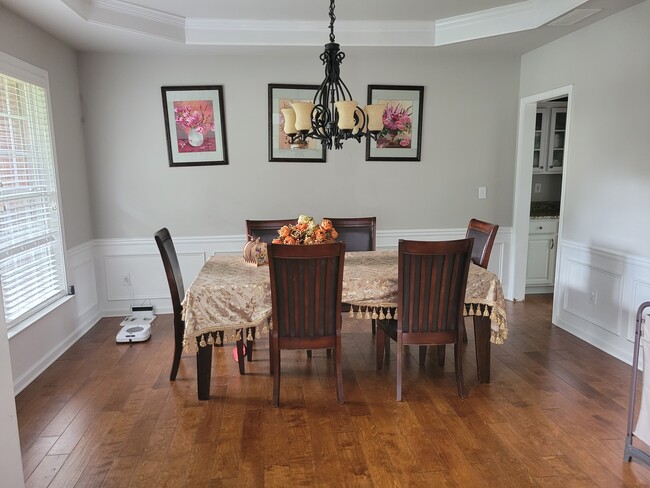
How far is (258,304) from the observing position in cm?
272

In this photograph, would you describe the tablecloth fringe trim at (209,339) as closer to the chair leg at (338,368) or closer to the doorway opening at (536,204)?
the chair leg at (338,368)

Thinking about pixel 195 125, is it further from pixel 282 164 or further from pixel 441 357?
pixel 441 357

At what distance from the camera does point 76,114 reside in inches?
161

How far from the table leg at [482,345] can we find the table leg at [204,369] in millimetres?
1655

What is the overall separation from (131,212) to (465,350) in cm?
324

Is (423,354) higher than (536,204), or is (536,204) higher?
(536,204)

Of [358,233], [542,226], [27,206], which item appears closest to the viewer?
[27,206]

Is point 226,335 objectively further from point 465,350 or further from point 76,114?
point 76,114

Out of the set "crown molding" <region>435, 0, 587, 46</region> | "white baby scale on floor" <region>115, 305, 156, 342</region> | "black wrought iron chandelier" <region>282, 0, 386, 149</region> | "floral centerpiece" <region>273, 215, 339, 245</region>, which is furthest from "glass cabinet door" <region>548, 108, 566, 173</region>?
"white baby scale on floor" <region>115, 305, 156, 342</region>

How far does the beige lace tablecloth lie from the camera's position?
269 cm

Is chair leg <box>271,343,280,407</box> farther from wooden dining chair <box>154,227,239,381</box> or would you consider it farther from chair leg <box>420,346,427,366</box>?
chair leg <box>420,346,427,366</box>

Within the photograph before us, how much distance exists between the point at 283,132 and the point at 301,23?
969 mm

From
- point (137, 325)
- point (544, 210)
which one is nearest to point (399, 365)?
point (137, 325)

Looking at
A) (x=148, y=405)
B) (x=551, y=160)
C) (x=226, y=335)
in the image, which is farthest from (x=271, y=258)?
(x=551, y=160)
